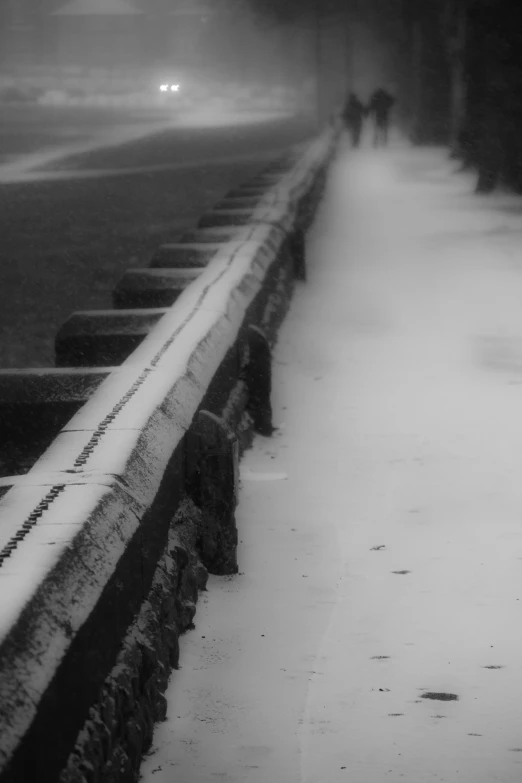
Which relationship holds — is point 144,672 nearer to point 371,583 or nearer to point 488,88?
point 371,583

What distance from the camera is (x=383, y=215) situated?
58.6 feet

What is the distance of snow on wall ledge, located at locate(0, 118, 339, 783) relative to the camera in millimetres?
2227

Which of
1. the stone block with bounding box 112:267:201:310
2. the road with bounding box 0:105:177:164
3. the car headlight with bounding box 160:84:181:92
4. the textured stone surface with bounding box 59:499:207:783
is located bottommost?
the car headlight with bounding box 160:84:181:92

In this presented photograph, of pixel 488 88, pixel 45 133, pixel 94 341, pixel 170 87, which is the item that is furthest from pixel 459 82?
pixel 170 87

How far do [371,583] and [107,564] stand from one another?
166 cm

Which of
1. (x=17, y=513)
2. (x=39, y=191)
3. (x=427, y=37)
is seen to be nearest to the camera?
(x=17, y=513)

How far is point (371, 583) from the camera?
13.6ft

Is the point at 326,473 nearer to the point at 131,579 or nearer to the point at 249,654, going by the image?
the point at 249,654

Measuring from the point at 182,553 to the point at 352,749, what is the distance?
840 mm

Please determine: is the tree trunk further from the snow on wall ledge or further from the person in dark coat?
the snow on wall ledge

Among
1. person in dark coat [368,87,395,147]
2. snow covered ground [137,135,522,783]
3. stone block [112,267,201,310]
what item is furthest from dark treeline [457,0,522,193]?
stone block [112,267,201,310]

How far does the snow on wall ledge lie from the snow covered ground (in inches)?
7.8

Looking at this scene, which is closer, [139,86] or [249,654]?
[249,654]

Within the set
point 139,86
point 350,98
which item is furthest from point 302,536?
point 139,86
